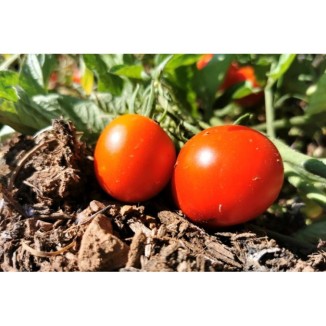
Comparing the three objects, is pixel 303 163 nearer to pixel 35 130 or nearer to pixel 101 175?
pixel 101 175

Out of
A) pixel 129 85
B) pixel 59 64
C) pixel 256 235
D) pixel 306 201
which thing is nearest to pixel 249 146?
pixel 256 235

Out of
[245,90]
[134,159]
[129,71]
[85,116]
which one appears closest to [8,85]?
[85,116]

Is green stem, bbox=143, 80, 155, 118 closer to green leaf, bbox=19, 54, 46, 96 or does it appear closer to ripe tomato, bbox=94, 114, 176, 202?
ripe tomato, bbox=94, 114, 176, 202

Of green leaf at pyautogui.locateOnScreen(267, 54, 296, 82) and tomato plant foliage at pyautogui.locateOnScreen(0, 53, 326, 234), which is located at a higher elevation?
green leaf at pyautogui.locateOnScreen(267, 54, 296, 82)

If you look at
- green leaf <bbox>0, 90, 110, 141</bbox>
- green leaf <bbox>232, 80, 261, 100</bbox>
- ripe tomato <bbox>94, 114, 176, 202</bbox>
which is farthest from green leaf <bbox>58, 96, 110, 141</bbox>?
green leaf <bbox>232, 80, 261, 100</bbox>

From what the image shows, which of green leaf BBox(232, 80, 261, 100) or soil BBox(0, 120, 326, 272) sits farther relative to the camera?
green leaf BBox(232, 80, 261, 100)

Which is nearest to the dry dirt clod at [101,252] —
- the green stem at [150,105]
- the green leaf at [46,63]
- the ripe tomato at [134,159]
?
the ripe tomato at [134,159]

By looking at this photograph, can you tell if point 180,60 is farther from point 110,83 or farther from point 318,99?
point 318,99
